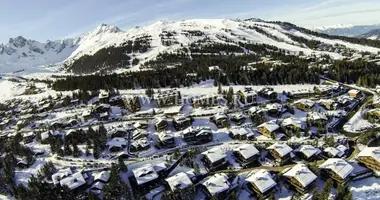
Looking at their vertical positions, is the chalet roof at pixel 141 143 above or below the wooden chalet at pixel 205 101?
below

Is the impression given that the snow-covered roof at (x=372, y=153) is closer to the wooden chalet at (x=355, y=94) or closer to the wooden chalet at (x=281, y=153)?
the wooden chalet at (x=281, y=153)

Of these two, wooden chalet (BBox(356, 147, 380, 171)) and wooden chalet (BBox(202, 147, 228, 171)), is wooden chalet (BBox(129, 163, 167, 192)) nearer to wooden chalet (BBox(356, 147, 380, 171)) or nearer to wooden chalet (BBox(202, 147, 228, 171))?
wooden chalet (BBox(202, 147, 228, 171))

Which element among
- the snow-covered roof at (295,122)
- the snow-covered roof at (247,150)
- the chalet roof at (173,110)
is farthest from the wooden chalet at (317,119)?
the chalet roof at (173,110)

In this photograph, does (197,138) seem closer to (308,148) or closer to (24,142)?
(308,148)

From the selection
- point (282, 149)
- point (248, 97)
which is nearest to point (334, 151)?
point (282, 149)

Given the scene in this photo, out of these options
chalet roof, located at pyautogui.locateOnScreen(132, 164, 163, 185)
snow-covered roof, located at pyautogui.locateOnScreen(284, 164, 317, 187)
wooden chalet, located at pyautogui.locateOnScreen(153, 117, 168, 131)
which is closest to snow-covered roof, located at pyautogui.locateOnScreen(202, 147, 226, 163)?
chalet roof, located at pyautogui.locateOnScreen(132, 164, 163, 185)

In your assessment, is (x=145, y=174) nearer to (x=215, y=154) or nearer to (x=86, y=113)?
(x=215, y=154)
